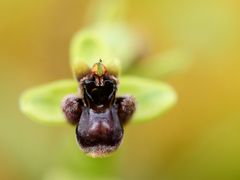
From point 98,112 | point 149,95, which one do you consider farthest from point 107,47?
point 98,112

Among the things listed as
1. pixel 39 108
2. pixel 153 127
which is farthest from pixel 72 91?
pixel 153 127

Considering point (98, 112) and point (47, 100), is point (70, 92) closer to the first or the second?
point (47, 100)

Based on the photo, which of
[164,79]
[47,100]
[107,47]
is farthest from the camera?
[164,79]

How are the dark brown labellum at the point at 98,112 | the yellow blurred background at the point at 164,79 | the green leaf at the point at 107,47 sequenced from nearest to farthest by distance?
1. the dark brown labellum at the point at 98,112
2. the green leaf at the point at 107,47
3. the yellow blurred background at the point at 164,79

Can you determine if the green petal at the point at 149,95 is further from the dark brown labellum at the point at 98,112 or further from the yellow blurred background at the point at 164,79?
the yellow blurred background at the point at 164,79

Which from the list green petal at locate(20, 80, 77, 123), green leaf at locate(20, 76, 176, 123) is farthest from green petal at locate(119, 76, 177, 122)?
green petal at locate(20, 80, 77, 123)

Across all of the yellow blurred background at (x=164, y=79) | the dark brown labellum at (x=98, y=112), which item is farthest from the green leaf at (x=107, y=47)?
the yellow blurred background at (x=164, y=79)

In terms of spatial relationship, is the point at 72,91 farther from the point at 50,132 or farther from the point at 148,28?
the point at 148,28
